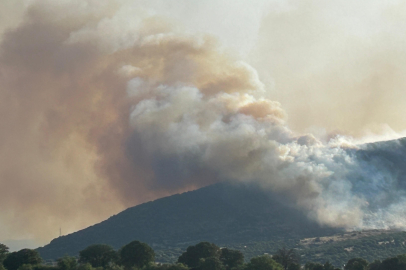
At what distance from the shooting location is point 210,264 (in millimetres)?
191000

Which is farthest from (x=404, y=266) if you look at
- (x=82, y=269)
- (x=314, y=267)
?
(x=82, y=269)

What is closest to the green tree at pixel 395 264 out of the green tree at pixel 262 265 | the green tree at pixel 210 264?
the green tree at pixel 262 265

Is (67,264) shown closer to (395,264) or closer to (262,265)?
(262,265)

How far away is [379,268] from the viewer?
189625 mm

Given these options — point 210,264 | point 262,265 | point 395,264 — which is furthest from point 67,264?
point 395,264

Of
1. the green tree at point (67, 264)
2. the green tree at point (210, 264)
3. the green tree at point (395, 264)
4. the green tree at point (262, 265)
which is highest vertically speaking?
the green tree at point (67, 264)

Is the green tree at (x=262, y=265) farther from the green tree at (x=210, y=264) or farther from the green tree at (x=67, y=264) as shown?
A: the green tree at (x=67, y=264)

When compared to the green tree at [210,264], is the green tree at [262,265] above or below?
below

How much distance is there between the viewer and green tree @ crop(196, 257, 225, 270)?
190125 millimetres

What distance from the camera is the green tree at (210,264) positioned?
624 ft

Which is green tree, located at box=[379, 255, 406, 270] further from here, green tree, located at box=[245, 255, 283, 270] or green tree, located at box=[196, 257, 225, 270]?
green tree, located at box=[196, 257, 225, 270]

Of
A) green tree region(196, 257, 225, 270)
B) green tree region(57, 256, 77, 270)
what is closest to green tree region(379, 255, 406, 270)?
green tree region(196, 257, 225, 270)

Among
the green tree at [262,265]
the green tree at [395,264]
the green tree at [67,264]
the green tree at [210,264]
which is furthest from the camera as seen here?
the green tree at [210,264]

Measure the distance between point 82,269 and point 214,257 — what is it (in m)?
36.8
